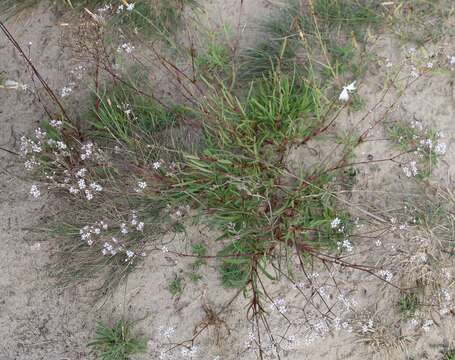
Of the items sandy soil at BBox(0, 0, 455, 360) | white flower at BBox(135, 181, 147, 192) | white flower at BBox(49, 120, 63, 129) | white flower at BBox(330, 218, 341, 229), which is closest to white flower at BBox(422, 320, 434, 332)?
sandy soil at BBox(0, 0, 455, 360)

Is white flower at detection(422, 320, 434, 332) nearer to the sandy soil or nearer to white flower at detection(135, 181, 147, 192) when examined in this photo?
the sandy soil

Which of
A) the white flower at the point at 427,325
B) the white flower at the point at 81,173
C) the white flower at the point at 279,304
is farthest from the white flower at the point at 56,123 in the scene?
the white flower at the point at 427,325

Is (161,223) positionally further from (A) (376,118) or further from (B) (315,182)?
(A) (376,118)

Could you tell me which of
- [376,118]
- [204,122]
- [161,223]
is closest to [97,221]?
[161,223]

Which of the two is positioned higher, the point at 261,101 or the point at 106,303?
the point at 261,101

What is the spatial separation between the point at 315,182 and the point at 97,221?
129cm

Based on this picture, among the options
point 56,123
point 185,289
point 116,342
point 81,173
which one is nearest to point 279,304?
point 185,289

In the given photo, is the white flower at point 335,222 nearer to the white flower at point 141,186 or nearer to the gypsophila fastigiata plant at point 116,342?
the white flower at point 141,186

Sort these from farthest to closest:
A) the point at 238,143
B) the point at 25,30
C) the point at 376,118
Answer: the point at 25,30 < the point at 376,118 < the point at 238,143

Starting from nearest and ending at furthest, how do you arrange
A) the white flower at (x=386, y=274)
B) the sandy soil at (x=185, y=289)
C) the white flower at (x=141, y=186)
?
the white flower at (x=141, y=186) → the white flower at (x=386, y=274) → the sandy soil at (x=185, y=289)

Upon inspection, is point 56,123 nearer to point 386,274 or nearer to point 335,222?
point 335,222

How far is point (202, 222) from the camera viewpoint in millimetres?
2830

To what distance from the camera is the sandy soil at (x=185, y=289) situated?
2799 mm

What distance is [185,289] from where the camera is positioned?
289cm
